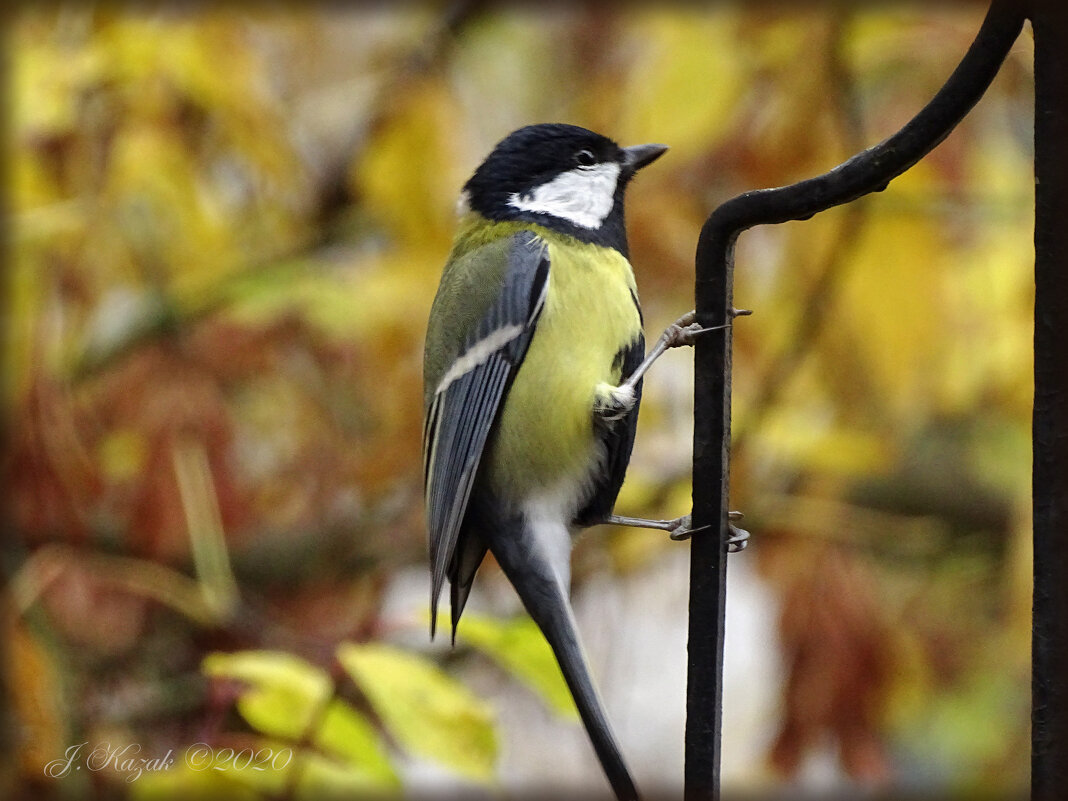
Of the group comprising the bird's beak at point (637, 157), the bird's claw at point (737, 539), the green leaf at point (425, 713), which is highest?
the bird's beak at point (637, 157)

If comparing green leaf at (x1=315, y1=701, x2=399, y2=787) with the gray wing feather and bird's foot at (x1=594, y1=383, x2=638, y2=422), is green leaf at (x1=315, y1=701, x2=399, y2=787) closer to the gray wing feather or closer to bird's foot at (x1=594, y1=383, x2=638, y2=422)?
the gray wing feather

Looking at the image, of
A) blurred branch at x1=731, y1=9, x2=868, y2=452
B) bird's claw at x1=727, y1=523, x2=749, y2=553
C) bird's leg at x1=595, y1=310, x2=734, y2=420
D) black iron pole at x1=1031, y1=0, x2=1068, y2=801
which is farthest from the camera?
blurred branch at x1=731, y1=9, x2=868, y2=452

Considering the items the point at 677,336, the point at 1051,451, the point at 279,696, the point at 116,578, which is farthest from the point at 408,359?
the point at 1051,451

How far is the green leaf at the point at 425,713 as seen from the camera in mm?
1215

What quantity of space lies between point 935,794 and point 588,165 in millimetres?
2113

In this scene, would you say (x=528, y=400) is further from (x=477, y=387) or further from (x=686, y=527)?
(x=686, y=527)

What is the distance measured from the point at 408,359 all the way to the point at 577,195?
0.91 m

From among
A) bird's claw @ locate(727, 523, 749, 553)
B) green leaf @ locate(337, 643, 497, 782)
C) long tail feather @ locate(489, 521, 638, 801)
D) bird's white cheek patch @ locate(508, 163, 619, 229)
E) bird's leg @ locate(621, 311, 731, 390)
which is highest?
bird's white cheek patch @ locate(508, 163, 619, 229)

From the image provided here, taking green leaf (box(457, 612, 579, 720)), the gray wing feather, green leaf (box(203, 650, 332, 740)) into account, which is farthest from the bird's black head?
green leaf (box(203, 650, 332, 740))

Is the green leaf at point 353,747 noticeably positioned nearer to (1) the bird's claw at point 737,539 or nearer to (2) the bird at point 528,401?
(2) the bird at point 528,401

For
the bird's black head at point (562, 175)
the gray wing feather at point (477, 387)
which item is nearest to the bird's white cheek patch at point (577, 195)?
the bird's black head at point (562, 175)

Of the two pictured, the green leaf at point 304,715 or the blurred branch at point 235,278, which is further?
the blurred branch at point 235,278

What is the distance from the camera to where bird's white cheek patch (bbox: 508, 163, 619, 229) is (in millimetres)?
1499

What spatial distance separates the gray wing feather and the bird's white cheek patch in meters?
0.12
